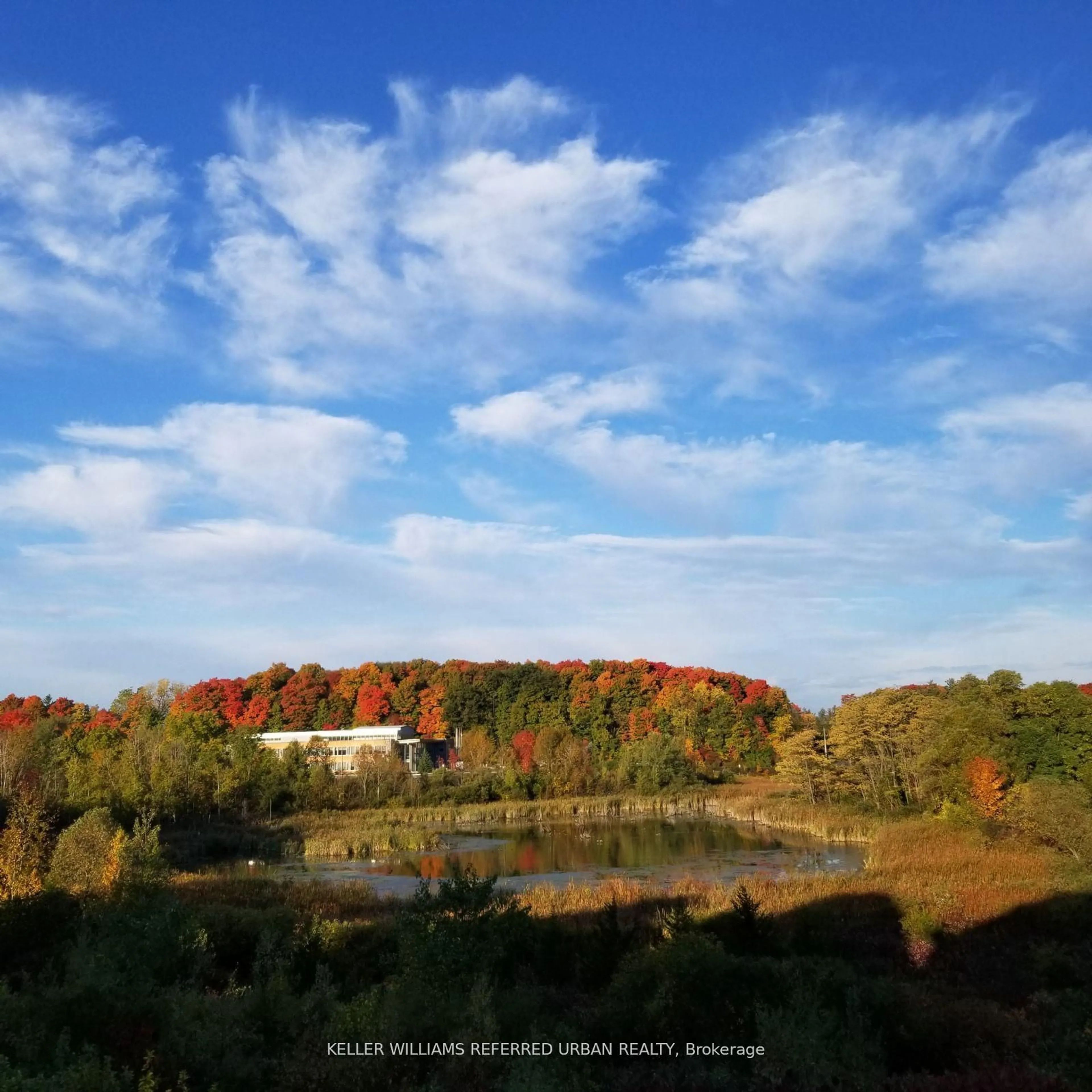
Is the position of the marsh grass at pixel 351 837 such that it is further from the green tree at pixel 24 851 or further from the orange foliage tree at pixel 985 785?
the orange foliage tree at pixel 985 785

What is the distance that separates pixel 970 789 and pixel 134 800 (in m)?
41.3

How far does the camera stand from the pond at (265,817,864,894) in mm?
33000

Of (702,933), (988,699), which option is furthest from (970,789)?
(702,933)

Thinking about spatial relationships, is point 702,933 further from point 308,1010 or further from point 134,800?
point 134,800

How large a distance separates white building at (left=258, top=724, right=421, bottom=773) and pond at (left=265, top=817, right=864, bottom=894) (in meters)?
37.1

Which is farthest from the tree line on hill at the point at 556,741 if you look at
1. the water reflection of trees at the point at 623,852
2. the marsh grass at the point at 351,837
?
the water reflection of trees at the point at 623,852

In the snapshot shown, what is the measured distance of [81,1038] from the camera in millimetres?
9242

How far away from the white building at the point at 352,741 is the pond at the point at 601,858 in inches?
1461

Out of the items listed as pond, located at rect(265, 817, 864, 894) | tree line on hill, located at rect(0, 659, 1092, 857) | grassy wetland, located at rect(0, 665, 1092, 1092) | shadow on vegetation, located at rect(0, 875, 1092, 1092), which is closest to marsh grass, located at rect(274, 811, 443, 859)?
grassy wetland, located at rect(0, 665, 1092, 1092)

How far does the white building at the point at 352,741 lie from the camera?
284 ft

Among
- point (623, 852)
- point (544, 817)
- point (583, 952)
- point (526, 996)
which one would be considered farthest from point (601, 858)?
point (526, 996)

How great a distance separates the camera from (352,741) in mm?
92688

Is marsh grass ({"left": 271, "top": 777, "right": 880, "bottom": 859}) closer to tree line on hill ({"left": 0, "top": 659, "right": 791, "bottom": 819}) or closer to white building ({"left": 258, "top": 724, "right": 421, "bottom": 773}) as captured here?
tree line on hill ({"left": 0, "top": 659, "right": 791, "bottom": 819})

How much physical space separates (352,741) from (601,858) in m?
58.7
